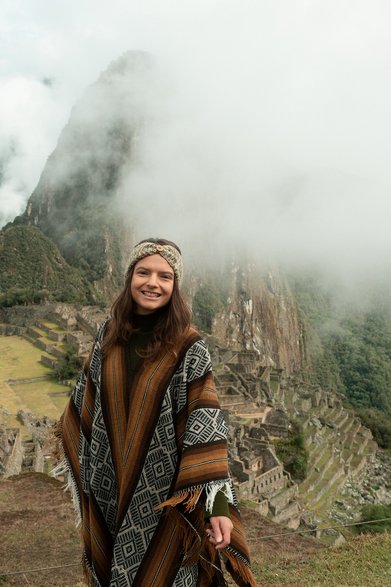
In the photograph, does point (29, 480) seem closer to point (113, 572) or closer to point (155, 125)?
point (113, 572)

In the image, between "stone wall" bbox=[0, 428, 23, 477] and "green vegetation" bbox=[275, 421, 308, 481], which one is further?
"green vegetation" bbox=[275, 421, 308, 481]

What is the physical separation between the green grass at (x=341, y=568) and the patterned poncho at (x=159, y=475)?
315 centimetres

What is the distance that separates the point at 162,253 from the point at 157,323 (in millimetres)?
347

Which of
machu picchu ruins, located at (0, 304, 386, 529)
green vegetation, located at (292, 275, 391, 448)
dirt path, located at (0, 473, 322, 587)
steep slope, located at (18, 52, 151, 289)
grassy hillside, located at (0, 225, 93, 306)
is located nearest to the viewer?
dirt path, located at (0, 473, 322, 587)

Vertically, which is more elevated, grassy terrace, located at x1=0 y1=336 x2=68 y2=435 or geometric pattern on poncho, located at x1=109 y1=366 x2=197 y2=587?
geometric pattern on poncho, located at x1=109 y1=366 x2=197 y2=587

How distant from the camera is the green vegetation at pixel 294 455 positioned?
1816 centimetres

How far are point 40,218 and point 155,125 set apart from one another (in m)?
49.2

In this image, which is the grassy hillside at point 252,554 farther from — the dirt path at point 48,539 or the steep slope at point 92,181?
the steep slope at point 92,181

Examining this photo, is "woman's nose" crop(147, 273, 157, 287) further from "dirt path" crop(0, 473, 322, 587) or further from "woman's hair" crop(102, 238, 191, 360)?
"dirt path" crop(0, 473, 322, 587)

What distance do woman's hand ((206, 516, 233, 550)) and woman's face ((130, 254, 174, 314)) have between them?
3.27 feet

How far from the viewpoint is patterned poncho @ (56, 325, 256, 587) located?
88.8 inches

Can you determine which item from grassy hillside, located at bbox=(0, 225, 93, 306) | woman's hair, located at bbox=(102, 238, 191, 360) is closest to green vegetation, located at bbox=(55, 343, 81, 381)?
grassy hillside, located at bbox=(0, 225, 93, 306)

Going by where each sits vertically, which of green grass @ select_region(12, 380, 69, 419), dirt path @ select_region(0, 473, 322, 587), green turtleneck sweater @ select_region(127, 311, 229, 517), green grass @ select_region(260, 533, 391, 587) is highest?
green turtleneck sweater @ select_region(127, 311, 229, 517)

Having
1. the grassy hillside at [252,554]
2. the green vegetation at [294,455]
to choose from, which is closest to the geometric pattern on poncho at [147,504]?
the grassy hillside at [252,554]
